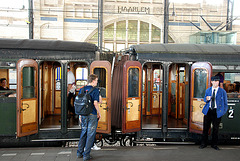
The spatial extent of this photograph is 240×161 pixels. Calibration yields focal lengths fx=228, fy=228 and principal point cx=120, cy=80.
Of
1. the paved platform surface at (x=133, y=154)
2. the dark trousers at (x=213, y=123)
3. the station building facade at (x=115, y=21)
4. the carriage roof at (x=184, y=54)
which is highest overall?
the station building facade at (x=115, y=21)

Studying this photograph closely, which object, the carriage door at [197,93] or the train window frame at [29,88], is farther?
the carriage door at [197,93]

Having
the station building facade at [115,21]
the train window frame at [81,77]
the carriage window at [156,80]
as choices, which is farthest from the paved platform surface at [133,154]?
the station building facade at [115,21]

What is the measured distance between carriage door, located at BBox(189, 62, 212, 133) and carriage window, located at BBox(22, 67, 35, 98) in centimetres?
421

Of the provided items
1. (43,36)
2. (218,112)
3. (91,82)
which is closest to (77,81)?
(91,82)

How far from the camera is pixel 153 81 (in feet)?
28.6

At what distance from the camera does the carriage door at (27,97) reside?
5.49 m

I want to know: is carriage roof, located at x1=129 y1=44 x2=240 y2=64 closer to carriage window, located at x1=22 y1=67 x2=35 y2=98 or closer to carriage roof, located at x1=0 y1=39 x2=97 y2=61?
carriage roof, located at x1=0 y1=39 x2=97 y2=61

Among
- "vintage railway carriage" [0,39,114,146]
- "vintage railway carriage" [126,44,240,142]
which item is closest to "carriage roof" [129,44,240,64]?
"vintage railway carriage" [126,44,240,142]

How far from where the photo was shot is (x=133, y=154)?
17.2ft

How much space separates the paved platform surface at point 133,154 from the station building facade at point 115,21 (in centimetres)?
1379

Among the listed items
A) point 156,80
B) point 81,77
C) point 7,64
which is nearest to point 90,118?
point 7,64

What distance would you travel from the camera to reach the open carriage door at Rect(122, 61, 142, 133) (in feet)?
19.4

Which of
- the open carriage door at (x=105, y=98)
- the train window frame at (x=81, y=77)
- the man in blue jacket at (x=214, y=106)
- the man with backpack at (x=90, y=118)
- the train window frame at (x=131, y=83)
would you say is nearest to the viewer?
the man with backpack at (x=90, y=118)

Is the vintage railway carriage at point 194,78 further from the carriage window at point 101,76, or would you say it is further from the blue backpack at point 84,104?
the blue backpack at point 84,104
